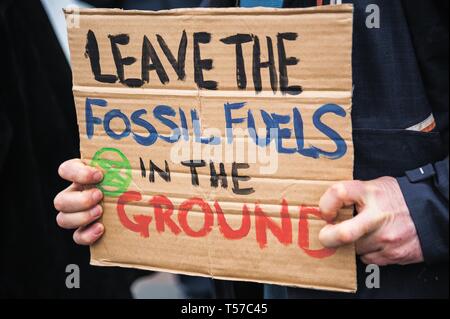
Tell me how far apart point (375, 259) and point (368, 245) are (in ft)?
0.14

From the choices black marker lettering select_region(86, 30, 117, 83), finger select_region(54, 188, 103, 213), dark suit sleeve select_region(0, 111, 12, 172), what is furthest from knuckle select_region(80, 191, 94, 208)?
dark suit sleeve select_region(0, 111, 12, 172)

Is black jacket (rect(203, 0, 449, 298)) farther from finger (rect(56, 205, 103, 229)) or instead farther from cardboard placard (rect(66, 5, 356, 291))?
finger (rect(56, 205, 103, 229))

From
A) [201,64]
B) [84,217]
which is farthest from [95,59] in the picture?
[84,217]

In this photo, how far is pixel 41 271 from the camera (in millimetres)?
1688

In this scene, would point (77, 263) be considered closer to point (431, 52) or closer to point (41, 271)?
point (41, 271)

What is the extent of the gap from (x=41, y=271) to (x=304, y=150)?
1.11 meters

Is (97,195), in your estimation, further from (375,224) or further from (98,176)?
(375,224)

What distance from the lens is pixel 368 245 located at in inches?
39.6

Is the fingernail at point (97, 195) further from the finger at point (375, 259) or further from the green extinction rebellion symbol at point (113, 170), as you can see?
the finger at point (375, 259)

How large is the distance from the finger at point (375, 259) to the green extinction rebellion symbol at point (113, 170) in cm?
52


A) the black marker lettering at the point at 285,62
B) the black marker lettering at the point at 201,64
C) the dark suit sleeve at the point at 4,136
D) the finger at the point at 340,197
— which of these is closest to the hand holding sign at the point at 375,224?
the finger at the point at 340,197

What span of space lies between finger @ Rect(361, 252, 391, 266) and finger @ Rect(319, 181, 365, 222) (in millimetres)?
131

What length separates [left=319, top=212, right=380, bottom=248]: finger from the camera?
0.93 meters
